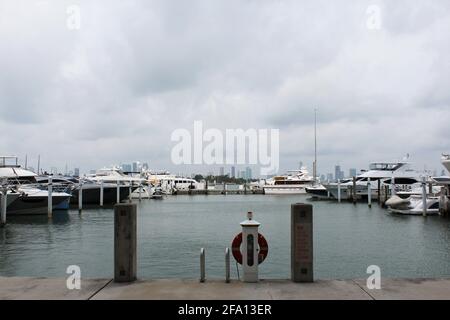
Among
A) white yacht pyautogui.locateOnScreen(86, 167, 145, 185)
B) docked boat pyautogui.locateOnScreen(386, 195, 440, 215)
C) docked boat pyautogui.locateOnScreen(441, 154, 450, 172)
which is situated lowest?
docked boat pyautogui.locateOnScreen(386, 195, 440, 215)

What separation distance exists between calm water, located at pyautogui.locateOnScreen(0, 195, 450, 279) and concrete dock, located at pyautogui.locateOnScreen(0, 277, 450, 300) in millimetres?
7227

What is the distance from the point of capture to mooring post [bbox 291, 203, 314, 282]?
8211mm

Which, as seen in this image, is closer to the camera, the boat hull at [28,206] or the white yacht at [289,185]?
the boat hull at [28,206]

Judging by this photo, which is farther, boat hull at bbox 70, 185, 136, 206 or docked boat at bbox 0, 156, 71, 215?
boat hull at bbox 70, 185, 136, 206

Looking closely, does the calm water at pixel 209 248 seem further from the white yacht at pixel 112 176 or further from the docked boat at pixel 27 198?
the white yacht at pixel 112 176

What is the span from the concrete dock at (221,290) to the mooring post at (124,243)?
0.22 m

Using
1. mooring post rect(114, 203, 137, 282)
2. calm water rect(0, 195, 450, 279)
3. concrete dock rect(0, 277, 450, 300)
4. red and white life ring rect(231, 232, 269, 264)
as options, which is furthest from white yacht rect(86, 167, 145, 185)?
concrete dock rect(0, 277, 450, 300)

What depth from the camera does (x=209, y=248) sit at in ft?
72.5

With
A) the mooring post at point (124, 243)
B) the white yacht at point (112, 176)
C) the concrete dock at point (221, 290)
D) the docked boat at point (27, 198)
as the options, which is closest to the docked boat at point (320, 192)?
the white yacht at point (112, 176)

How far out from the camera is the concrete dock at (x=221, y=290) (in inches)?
282

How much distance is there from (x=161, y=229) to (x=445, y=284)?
25.1 metres

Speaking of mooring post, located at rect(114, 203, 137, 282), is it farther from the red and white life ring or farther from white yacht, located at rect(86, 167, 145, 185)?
white yacht, located at rect(86, 167, 145, 185)

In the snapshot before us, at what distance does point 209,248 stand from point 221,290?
14.7 metres
